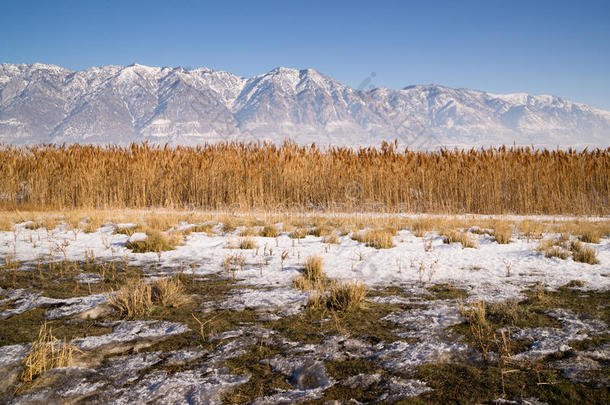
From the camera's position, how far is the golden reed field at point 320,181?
34.8 ft

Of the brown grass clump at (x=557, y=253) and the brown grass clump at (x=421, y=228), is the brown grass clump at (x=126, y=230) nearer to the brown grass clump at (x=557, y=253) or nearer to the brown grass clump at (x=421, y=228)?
the brown grass clump at (x=421, y=228)

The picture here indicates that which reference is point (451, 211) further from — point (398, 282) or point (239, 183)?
point (398, 282)

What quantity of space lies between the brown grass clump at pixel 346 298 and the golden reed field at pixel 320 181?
750cm

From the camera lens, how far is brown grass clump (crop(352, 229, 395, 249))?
18.7 feet

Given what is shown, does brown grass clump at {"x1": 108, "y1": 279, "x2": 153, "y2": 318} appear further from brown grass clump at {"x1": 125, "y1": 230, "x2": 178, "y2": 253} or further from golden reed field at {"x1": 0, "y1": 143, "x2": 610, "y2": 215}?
golden reed field at {"x1": 0, "y1": 143, "x2": 610, "y2": 215}

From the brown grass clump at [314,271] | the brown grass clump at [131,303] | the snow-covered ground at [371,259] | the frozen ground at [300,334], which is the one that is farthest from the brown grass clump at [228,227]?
the brown grass clump at [131,303]

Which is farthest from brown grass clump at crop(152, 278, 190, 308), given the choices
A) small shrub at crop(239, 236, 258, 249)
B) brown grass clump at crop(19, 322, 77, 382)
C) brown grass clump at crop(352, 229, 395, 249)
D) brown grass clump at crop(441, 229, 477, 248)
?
brown grass clump at crop(441, 229, 477, 248)

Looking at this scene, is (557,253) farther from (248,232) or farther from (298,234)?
(248,232)

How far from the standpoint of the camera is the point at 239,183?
11.3 meters

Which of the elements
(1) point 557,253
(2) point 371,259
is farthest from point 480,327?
(1) point 557,253

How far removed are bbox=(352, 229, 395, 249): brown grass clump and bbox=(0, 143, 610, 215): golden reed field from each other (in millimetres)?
4462

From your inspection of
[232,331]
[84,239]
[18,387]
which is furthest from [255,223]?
[18,387]

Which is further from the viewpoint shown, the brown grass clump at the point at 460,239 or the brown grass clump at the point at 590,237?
the brown grass clump at the point at 590,237

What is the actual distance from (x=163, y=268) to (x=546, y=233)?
6471mm
